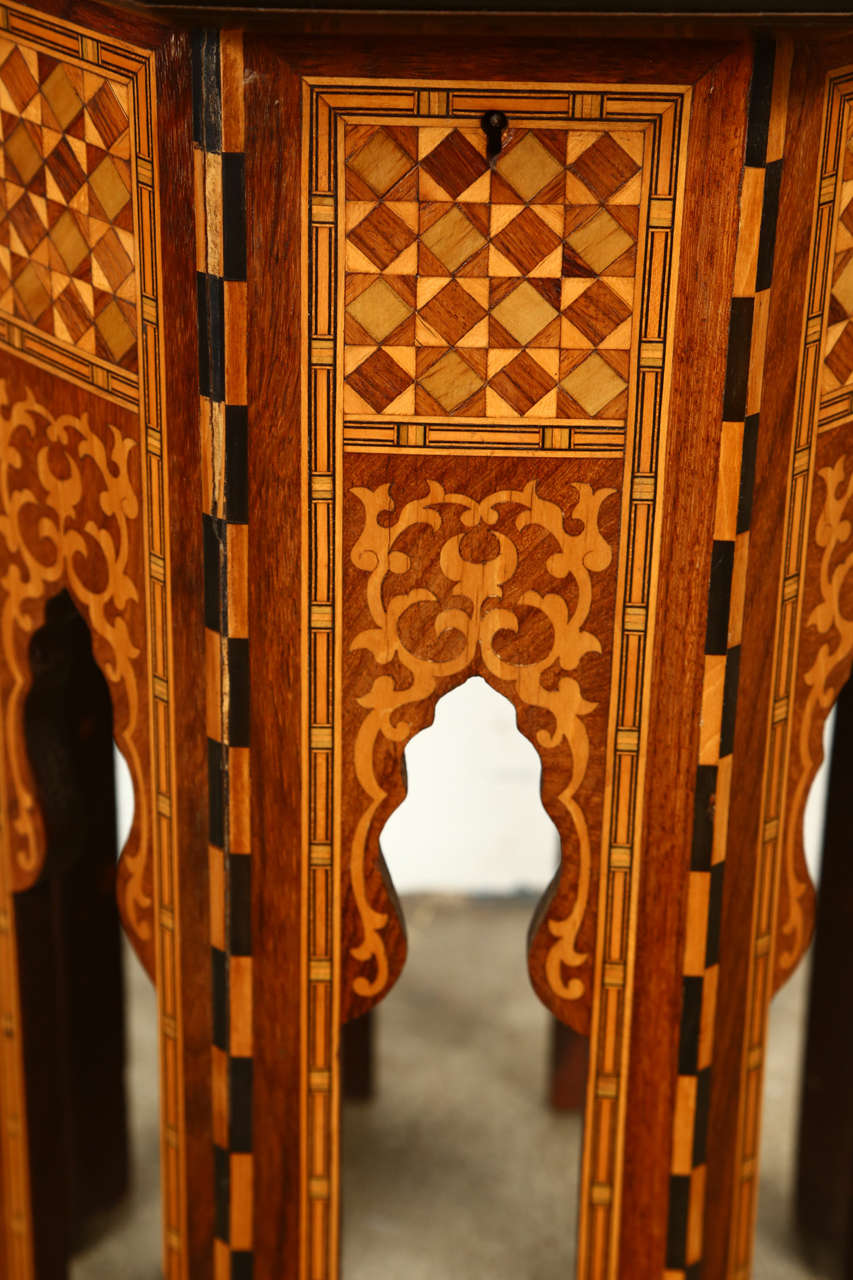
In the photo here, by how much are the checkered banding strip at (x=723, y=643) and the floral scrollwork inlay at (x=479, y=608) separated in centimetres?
8

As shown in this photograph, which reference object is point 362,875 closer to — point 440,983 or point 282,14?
point 282,14

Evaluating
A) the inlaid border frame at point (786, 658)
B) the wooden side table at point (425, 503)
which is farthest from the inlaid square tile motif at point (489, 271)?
the inlaid border frame at point (786, 658)

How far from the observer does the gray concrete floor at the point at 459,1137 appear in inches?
70.9

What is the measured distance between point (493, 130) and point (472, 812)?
60.2 inches

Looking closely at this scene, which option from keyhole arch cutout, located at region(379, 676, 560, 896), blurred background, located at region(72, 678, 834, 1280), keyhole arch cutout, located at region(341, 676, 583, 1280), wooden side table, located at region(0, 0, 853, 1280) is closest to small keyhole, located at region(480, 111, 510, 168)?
wooden side table, located at region(0, 0, 853, 1280)

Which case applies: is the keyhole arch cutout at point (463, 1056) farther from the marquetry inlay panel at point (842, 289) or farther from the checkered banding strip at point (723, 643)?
the marquetry inlay panel at point (842, 289)

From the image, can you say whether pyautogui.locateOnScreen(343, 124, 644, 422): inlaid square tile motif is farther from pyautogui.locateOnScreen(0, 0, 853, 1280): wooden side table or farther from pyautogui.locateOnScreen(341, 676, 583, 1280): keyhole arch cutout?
pyautogui.locateOnScreen(341, 676, 583, 1280): keyhole arch cutout

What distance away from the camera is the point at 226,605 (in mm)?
1298

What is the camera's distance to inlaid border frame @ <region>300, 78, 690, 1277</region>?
1.17 meters

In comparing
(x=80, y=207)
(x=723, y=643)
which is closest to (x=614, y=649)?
(x=723, y=643)

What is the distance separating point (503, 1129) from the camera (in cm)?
200

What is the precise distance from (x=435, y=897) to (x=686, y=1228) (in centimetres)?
98

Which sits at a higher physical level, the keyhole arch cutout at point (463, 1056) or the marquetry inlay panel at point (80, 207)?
the marquetry inlay panel at point (80, 207)

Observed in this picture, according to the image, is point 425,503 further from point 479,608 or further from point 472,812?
point 472,812
